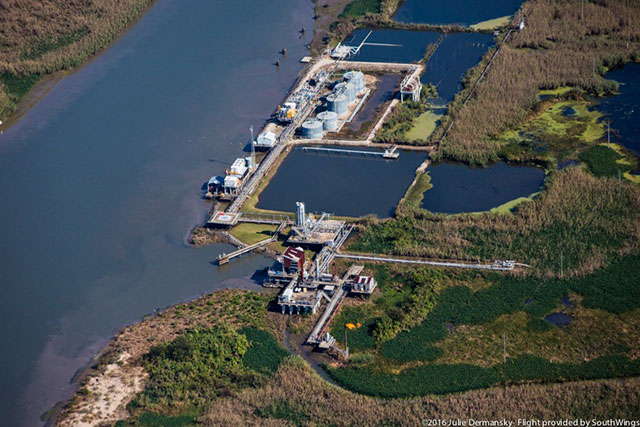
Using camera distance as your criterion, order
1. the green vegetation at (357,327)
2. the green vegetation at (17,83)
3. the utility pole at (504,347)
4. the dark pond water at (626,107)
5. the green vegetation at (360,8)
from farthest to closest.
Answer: the green vegetation at (360,8)
the green vegetation at (17,83)
the dark pond water at (626,107)
the green vegetation at (357,327)
the utility pole at (504,347)

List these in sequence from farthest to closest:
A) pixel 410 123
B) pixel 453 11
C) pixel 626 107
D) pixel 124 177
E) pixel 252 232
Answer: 1. pixel 453 11
2. pixel 626 107
3. pixel 410 123
4. pixel 124 177
5. pixel 252 232

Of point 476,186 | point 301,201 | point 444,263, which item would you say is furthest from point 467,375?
point 301,201

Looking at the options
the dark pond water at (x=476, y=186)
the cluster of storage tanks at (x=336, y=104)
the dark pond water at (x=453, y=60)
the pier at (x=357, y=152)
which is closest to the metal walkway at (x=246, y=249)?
the dark pond water at (x=476, y=186)

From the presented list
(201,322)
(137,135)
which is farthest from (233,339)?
(137,135)

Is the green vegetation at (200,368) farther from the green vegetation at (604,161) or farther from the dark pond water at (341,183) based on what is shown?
A: the green vegetation at (604,161)

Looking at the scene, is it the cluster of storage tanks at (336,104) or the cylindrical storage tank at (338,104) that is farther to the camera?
the cylindrical storage tank at (338,104)

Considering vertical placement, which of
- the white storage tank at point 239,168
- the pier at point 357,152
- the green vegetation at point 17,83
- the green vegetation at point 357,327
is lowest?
the pier at point 357,152

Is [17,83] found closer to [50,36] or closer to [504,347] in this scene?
[50,36]
